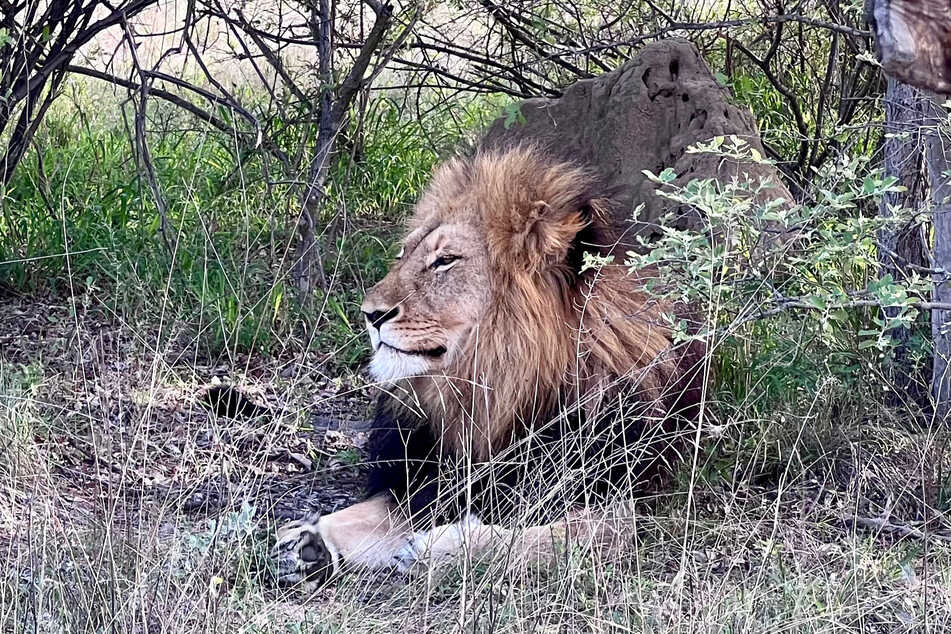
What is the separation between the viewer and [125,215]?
513cm

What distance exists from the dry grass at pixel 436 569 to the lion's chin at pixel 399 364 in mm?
208

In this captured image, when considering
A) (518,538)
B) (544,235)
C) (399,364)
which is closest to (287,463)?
(399,364)

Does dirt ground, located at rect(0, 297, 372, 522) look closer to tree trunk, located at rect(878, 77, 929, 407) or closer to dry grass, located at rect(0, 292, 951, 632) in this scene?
dry grass, located at rect(0, 292, 951, 632)

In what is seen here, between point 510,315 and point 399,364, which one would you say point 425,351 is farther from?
point 510,315

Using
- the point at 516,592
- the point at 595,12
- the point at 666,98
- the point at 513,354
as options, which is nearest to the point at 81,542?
the point at 516,592

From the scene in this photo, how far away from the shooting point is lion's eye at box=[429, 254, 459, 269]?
3.41 meters

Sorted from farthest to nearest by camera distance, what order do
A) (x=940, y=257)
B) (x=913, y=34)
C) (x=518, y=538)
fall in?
(x=940, y=257) → (x=518, y=538) → (x=913, y=34)

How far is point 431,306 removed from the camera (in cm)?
336

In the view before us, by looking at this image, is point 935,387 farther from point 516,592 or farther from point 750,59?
point 750,59

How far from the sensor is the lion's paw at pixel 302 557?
3.12 metres

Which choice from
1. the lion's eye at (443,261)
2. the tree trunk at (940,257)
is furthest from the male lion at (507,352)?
the tree trunk at (940,257)

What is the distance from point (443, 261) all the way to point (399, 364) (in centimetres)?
31

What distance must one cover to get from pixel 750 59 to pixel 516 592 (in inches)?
146

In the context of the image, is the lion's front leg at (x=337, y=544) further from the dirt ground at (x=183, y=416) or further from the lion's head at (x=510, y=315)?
the lion's head at (x=510, y=315)
